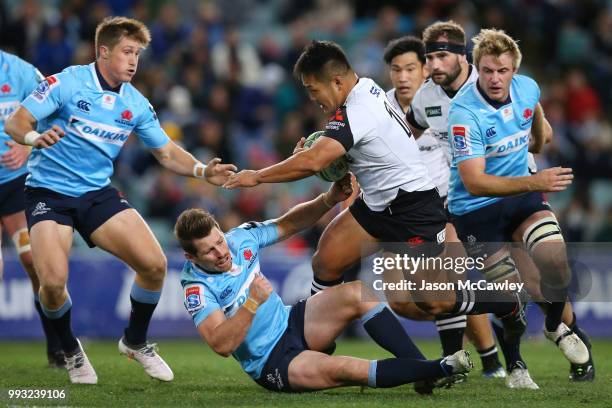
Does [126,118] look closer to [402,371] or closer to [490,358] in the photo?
[402,371]

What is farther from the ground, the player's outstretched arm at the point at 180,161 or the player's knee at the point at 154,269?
the player's outstretched arm at the point at 180,161

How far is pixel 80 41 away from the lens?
15.9 meters

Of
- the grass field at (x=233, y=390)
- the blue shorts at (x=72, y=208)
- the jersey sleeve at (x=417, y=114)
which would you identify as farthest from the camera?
the jersey sleeve at (x=417, y=114)

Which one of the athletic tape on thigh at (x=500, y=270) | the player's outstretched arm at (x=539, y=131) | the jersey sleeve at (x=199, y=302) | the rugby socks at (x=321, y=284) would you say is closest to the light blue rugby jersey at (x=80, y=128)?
the jersey sleeve at (x=199, y=302)

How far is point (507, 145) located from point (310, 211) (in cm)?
163

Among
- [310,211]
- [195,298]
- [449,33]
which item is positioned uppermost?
[449,33]

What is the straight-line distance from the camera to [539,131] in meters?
8.56

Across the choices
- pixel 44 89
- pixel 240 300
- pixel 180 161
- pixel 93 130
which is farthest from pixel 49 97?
pixel 240 300

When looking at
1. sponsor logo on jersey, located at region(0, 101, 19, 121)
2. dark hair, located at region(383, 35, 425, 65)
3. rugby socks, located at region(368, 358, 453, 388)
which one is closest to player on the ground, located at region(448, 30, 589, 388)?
rugby socks, located at region(368, 358, 453, 388)

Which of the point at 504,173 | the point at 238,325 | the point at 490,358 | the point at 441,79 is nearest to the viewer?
the point at 238,325

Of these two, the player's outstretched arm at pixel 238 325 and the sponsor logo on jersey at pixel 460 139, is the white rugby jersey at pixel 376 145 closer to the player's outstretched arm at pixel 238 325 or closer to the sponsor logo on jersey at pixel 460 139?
the sponsor logo on jersey at pixel 460 139

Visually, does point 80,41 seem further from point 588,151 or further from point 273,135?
point 588,151

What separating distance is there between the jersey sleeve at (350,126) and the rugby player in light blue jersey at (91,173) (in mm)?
958

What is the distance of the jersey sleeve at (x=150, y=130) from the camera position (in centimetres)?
840
